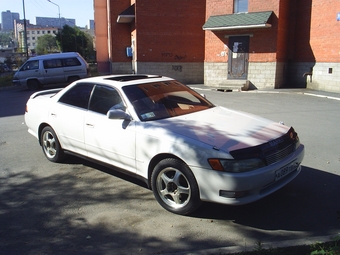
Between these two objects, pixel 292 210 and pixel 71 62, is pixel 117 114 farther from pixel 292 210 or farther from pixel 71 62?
pixel 71 62

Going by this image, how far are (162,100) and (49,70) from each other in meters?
16.2

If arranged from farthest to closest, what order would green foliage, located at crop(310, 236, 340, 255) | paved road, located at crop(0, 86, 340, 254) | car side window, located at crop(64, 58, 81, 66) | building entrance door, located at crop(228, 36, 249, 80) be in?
car side window, located at crop(64, 58, 81, 66), building entrance door, located at crop(228, 36, 249, 80), paved road, located at crop(0, 86, 340, 254), green foliage, located at crop(310, 236, 340, 255)

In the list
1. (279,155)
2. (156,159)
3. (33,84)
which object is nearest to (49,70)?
(33,84)

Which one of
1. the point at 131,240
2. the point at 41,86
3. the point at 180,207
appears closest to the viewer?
the point at 131,240

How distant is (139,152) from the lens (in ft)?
14.4

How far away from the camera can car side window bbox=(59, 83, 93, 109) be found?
5.43 m

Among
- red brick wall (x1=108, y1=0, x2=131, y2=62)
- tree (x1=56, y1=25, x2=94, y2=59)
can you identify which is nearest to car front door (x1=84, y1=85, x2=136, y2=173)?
red brick wall (x1=108, y1=0, x2=131, y2=62)

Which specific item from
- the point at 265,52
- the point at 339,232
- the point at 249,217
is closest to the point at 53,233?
the point at 249,217

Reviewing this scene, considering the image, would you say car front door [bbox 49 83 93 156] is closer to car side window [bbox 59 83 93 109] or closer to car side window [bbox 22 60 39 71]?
car side window [bbox 59 83 93 109]

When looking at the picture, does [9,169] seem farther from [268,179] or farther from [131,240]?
[268,179]

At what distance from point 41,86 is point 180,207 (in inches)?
708

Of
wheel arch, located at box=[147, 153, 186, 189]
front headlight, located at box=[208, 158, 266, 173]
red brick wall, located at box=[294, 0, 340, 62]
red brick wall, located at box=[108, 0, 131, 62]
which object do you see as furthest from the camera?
red brick wall, located at box=[108, 0, 131, 62]

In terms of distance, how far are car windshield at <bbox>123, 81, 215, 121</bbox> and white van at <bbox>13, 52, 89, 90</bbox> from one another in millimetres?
15244

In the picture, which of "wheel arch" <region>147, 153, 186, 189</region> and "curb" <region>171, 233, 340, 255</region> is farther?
"wheel arch" <region>147, 153, 186, 189</region>
